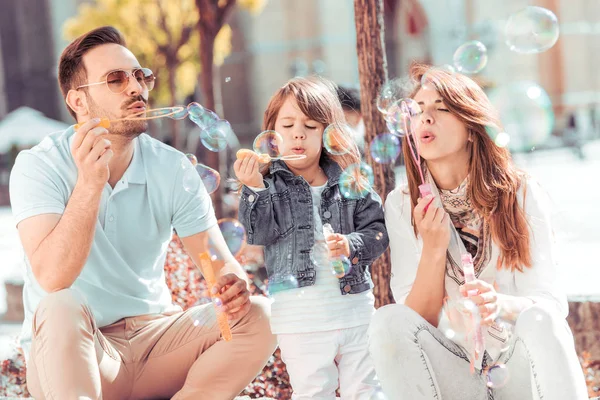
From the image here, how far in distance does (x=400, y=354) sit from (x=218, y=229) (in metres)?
0.88

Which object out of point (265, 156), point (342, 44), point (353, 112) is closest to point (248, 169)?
point (265, 156)

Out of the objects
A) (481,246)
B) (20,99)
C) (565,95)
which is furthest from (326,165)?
(20,99)

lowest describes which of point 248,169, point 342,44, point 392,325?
point 392,325

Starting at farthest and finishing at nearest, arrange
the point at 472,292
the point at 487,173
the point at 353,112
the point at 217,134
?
the point at 353,112 → the point at 217,134 → the point at 487,173 → the point at 472,292

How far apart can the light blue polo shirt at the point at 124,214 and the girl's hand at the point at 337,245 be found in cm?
57

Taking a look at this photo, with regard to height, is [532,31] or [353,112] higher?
[532,31]

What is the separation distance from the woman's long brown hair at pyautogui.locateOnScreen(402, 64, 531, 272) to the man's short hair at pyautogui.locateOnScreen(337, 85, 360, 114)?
0.50 m

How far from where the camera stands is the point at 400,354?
2.26 meters

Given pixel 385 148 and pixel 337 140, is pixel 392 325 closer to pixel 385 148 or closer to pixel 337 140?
pixel 337 140

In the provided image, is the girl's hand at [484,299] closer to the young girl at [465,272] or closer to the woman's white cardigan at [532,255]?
the young girl at [465,272]

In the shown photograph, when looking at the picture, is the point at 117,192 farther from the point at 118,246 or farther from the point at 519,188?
the point at 519,188

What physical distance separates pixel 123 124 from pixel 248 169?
0.47m

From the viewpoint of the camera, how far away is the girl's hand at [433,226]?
2.36m

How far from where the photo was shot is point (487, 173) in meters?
2.52
